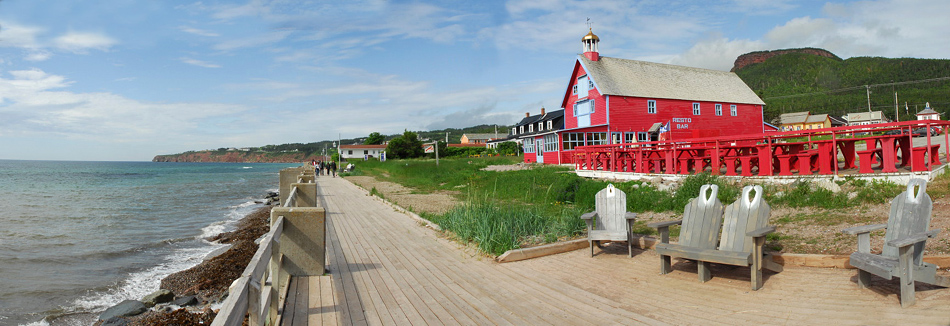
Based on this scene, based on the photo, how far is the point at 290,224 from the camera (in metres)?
5.39

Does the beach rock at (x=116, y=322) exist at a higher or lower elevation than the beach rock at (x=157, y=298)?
lower

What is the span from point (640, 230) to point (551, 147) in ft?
69.0

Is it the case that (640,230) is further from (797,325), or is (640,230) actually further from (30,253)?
(30,253)

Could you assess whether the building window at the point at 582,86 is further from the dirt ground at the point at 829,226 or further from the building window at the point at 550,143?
the dirt ground at the point at 829,226

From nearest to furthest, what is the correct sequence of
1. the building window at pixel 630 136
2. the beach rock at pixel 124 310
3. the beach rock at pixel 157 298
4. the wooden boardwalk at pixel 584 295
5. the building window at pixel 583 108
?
the wooden boardwalk at pixel 584 295, the beach rock at pixel 124 310, the beach rock at pixel 157 298, the building window at pixel 630 136, the building window at pixel 583 108

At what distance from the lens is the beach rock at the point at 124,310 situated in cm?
691

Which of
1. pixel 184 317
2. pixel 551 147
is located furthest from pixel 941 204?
pixel 551 147

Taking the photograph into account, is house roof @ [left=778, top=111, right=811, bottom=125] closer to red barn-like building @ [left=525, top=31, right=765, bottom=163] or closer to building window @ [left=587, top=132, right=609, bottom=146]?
red barn-like building @ [left=525, top=31, right=765, bottom=163]

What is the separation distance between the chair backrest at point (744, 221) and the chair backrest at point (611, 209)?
1.60m

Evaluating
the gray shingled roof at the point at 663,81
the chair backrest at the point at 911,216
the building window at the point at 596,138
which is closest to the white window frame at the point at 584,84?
the gray shingled roof at the point at 663,81

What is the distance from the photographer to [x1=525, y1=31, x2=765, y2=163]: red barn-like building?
27.7 meters

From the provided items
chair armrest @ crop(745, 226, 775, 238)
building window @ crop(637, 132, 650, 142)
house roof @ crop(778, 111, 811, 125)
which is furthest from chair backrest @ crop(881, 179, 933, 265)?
house roof @ crop(778, 111, 811, 125)

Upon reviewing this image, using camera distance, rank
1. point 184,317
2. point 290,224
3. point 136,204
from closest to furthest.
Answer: point 290,224 → point 184,317 → point 136,204

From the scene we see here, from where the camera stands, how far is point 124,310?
705 cm
